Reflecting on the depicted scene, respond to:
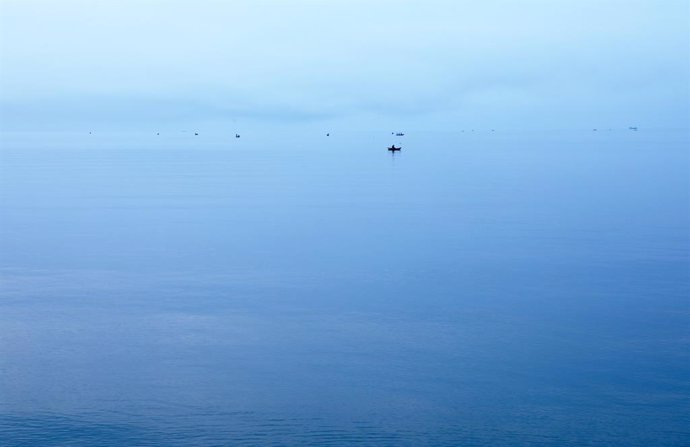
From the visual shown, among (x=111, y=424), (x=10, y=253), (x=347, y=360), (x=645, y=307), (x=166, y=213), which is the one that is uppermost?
A: (x=166, y=213)

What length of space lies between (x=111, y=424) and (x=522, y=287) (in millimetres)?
20927

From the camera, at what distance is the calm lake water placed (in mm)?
23109

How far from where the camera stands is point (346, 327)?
31.9 meters

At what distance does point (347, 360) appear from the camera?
27.9m

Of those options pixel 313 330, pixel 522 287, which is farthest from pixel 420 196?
pixel 313 330

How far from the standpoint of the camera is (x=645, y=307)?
34250 millimetres

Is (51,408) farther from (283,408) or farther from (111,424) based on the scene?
(283,408)

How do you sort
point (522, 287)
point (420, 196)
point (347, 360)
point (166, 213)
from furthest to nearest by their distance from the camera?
point (420, 196) → point (166, 213) → point (522, 287) → point (347, 360)

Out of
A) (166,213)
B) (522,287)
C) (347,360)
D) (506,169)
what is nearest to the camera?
(347,360)

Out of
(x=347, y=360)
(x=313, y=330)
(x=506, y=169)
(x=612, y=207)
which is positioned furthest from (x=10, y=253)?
(x=506, y=169)

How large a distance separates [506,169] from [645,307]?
268ft

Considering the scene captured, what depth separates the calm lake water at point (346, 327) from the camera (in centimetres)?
2311

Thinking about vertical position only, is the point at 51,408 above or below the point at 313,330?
below

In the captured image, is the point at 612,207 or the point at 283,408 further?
the point at 612,207
